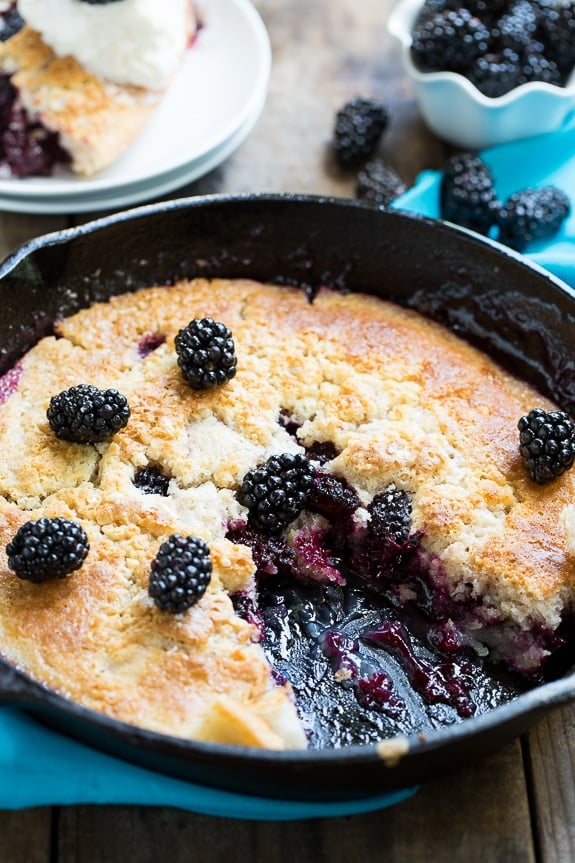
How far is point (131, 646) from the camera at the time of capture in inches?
91.6

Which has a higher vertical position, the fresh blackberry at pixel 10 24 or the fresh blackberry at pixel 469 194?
the fresh blackberry at pixel 469 194

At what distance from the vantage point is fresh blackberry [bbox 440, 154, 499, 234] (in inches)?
138

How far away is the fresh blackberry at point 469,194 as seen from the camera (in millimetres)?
3510

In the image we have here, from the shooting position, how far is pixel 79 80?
12.1 ft

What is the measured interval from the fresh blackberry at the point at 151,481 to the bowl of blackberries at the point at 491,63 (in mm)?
1947

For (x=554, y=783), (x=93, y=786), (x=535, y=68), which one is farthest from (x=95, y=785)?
(x=535, y=68)

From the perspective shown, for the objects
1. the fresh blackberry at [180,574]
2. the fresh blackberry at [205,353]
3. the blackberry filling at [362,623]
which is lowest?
the blackberry filling at [362,623]

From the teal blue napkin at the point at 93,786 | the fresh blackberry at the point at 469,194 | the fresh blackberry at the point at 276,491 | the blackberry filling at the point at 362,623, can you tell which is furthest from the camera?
the fresh blackberry at the point at 469,194

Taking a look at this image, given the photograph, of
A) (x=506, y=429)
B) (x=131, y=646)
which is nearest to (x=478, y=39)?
(x=506, y=429)

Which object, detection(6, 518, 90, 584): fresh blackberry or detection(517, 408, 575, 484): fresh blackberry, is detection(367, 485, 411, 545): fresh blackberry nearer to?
detection(517, 408, 575, 484): fresh blackberry

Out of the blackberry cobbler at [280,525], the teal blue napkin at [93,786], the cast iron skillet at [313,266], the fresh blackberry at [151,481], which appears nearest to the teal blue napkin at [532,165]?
the cast iron skillet at [313,266]

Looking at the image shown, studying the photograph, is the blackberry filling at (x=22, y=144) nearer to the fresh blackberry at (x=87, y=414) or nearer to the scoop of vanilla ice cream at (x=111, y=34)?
the scoop of vanilla ice cream at (x=111, y=34)

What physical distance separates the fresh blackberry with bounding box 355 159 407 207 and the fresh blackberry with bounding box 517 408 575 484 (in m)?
1.28

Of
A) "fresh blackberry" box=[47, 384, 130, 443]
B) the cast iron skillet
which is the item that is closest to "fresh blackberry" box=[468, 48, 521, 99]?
the cast iron skillet
